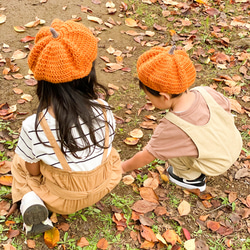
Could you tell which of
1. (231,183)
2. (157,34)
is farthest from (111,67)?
(231,183)

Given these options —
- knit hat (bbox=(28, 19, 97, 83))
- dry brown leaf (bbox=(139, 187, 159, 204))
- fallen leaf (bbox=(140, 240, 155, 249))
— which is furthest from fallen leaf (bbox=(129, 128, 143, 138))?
knit hat (bbox=(28, 19, 97, 83))

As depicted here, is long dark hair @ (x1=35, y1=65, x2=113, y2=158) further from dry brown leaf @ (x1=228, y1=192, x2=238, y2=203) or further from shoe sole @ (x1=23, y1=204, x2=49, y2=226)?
dry brown leaf @ (x1=228, y1=192, x2=238, y2=203)

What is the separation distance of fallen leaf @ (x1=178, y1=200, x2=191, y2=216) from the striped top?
881 mm

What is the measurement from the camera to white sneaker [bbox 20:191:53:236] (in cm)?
185

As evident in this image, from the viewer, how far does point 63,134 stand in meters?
1.67

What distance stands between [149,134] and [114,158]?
0.84 meters

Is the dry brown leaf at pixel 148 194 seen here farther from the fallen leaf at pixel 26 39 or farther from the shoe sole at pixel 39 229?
the fallen leaf at pixel 26 39

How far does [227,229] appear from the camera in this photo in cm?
232

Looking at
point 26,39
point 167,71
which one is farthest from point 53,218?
point 26,39

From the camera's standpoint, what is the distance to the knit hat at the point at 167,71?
6.33 feet

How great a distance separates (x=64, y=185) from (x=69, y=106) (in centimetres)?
55

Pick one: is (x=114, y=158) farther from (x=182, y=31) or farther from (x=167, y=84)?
(x=182, y=31)

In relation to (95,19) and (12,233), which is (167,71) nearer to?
(12,233)

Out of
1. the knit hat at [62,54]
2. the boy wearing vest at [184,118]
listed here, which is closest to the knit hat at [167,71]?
the boy wearing vest at [184,118]
